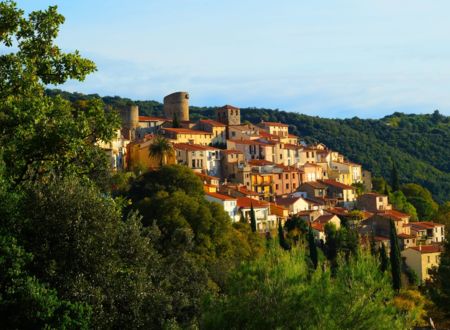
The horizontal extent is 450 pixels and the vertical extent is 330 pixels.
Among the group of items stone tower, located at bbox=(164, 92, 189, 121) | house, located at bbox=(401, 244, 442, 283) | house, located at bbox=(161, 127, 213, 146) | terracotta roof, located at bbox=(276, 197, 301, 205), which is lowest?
house, located at bbox=(401, 244, 442, 283)

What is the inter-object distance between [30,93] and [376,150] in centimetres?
13580

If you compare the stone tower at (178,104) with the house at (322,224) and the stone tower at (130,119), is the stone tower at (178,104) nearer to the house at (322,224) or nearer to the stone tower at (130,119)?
the stone tower at (130,119)

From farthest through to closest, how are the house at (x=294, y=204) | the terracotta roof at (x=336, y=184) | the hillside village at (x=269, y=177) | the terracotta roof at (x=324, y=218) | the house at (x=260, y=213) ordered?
the terracotta roof at (x=336, y=184)
the house at (x=294, y=204)
the terracotta roof at (x=324, y=218)
the hillside village at (x=269, y=177)
the house at (x=260, y=213)

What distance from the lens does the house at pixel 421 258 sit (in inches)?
2808

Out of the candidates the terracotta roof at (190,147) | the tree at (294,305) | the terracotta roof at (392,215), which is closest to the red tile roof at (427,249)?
the terracotta roof at (392,215)

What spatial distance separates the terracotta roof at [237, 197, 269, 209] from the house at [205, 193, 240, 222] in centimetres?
93

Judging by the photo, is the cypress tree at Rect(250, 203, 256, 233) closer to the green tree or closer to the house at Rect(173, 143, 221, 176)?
the house at Rect(173, 143, 221, 176)

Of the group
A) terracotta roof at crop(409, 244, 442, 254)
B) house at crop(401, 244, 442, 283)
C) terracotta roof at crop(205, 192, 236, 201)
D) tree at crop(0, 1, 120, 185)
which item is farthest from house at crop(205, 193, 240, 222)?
tree at crop(0, 1, 120, 185)

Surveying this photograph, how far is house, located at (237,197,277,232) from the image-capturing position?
7375 centimetres

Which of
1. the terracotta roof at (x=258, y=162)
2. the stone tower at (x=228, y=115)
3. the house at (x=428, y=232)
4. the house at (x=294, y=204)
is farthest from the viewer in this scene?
the stone tower at (x=228, y=115)

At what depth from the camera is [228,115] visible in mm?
104812

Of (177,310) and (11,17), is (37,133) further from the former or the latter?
(177,310)

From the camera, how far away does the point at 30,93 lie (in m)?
16.8

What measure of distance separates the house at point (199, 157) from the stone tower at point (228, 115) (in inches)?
668
